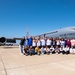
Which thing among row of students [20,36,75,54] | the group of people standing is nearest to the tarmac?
the group of people standing

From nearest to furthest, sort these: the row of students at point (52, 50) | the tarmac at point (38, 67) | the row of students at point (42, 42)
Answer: the tarmac at point (38, 67) → the row of students at point (52, 50) → the row of students at point (42, 42)

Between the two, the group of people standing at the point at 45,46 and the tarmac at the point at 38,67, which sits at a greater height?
the group of people standing at the point at 45,46

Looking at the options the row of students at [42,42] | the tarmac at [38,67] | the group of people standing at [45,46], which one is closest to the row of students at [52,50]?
the group of people standing at [45,46]

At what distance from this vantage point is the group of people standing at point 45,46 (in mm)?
10682

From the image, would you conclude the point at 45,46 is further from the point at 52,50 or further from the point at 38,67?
the point at 38,67

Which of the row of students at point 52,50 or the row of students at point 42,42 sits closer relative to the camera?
the row of students at point 52,50

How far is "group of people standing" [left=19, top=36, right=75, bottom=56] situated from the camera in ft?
35.0

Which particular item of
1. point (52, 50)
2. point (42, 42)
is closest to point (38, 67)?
point (52, 50)

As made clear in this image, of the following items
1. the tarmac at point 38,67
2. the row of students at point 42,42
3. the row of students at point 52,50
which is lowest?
the tarmac at point 38,67

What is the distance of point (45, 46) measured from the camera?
38.1 ft

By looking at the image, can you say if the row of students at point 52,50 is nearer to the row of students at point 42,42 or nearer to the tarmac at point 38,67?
the row of students at point 42,42

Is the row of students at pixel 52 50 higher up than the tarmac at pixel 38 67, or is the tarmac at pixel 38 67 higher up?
the row of students at pixel 52 50

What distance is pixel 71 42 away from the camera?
11297 millimetres

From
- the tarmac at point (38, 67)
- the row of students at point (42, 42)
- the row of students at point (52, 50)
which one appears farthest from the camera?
the row of students at point (42, 42)
